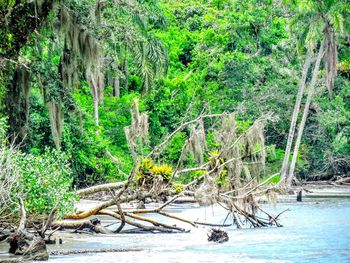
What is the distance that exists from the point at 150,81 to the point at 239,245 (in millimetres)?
9335

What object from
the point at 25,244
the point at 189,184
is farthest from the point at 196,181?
the point at 25,244

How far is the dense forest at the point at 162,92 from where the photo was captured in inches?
804

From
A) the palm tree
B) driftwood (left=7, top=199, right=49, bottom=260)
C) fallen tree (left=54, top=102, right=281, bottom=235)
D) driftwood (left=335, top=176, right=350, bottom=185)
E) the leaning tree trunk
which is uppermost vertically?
the palm tree

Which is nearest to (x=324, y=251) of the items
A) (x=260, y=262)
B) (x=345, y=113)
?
(x=260, y=262)

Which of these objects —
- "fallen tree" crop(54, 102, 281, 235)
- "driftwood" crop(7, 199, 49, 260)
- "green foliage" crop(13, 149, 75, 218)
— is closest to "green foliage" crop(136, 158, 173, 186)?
"fallen tree" crop(54, 102, 281, 235)

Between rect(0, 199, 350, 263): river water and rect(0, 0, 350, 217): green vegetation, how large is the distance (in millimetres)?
1701

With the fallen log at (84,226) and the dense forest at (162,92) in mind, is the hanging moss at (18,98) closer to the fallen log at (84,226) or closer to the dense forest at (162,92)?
the dense forest at (162,92)

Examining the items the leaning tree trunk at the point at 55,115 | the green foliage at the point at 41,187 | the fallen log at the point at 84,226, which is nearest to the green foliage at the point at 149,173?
the fallen log at the point at 84,226

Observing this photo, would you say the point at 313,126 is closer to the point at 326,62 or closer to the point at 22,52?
the point at 326,62

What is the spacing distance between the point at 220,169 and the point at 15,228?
6377 mm

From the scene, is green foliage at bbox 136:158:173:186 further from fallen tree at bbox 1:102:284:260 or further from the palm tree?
the palm tree

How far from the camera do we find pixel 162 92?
147 ft

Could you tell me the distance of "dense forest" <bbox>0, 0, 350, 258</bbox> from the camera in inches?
804

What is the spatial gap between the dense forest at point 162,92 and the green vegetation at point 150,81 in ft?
0.20
